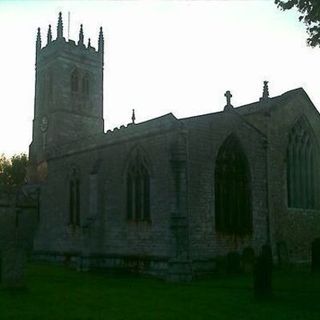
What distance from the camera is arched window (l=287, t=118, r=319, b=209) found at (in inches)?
1069

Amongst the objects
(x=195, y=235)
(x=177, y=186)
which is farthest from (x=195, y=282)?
(x=177, y=186)

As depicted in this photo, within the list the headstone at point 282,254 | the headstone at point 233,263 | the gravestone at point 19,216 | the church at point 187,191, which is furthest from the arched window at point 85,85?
the headstone at point 233,263

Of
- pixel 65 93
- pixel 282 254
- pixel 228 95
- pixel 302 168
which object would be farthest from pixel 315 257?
pixel 65 93

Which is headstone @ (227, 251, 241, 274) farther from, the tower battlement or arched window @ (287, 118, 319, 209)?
the tower battlement

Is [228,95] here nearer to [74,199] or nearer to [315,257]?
[315,257]

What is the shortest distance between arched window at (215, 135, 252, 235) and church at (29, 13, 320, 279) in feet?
0.15

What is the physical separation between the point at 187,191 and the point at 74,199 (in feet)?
30.3

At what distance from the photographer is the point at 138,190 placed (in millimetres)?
23391

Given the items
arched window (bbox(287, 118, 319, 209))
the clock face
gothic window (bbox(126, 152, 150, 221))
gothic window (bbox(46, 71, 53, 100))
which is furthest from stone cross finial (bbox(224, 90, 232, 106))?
gothic window (bbox(46, 71, 53, 100))

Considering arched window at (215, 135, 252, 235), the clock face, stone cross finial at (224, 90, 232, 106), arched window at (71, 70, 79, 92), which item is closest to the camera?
arched window at (215, 135, 252, 235)

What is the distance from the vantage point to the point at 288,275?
2083 cm

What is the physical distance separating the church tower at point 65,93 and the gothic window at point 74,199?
14.6 metres

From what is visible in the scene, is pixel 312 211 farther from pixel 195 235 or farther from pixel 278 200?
pixel 195 235

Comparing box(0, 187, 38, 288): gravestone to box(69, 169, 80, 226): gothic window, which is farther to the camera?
box(0, 187, 38, 288): gravestone
